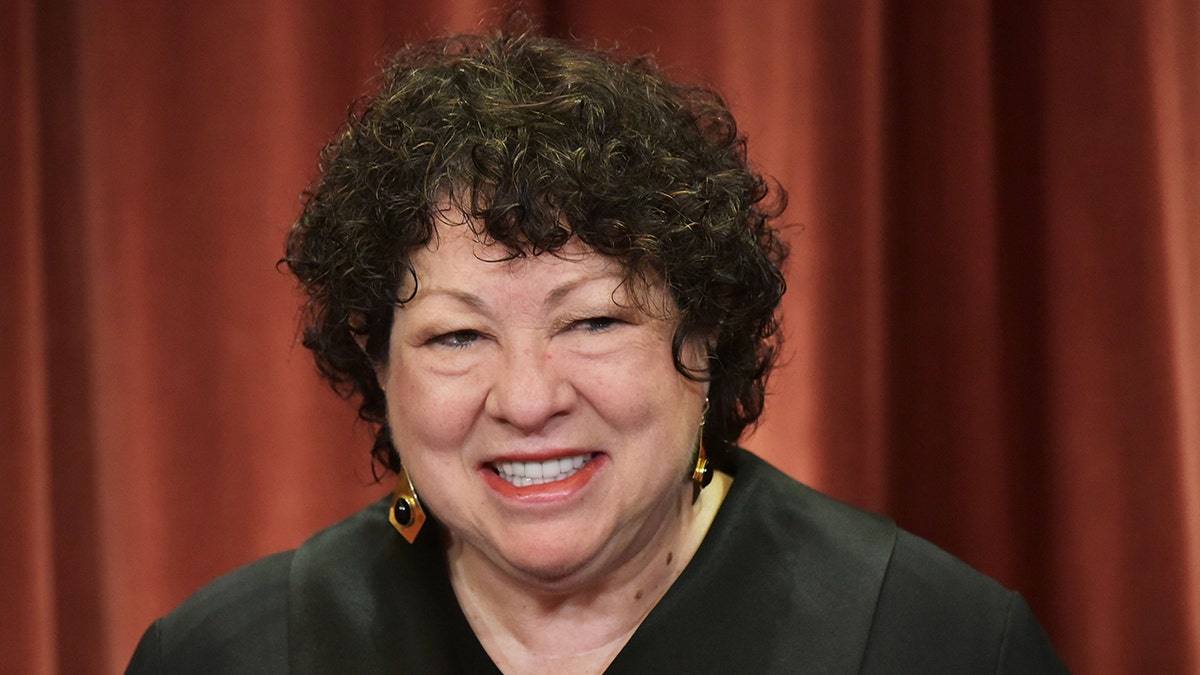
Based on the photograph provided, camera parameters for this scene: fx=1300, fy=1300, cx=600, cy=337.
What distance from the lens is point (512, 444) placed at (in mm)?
1315

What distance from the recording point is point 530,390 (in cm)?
127

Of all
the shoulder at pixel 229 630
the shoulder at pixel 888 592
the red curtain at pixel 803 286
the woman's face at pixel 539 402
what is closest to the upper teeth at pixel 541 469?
the woman's face at pixel 539 402

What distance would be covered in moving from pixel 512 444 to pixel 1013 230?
101 cm

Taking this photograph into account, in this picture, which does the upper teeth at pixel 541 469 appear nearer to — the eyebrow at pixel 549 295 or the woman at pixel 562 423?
the woman at pixel 562 423

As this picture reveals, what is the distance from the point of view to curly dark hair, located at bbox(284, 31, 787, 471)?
50.6 inches

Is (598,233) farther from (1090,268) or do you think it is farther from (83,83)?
(83,83)

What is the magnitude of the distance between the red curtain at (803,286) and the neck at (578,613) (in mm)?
496

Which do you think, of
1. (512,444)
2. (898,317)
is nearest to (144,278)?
(512,444)

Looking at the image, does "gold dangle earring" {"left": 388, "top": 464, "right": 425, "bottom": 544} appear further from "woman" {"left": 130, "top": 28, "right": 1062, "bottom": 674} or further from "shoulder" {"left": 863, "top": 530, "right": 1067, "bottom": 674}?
"shoulder" {"left": 863, "top": 530, "right": 1067, "bottom": 674}

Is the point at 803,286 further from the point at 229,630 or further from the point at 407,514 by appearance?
the point at 229,630

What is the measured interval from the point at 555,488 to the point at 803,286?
0.81m

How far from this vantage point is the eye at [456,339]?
1325mm

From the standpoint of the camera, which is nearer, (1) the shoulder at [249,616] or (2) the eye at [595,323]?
(2) the eye at [595,323]

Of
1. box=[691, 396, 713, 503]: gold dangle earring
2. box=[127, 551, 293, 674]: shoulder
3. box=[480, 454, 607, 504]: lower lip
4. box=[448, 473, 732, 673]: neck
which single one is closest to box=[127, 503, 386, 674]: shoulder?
box=[127, 551, 293, 674]: shoulder
